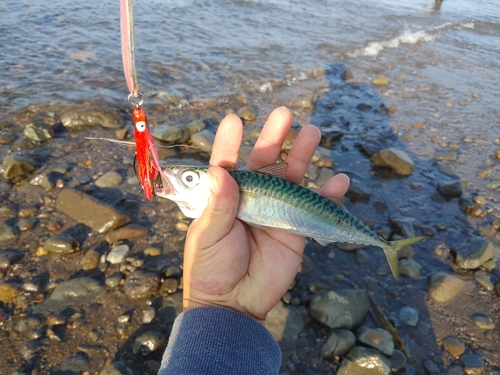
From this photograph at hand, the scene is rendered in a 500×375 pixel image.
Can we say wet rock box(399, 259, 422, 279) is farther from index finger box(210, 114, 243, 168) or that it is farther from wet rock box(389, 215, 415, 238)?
index finger box(210, 114, 243, 168)

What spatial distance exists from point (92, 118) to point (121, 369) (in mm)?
6224

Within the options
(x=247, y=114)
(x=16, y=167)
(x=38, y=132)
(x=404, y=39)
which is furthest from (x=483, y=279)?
(x=404, y=39)

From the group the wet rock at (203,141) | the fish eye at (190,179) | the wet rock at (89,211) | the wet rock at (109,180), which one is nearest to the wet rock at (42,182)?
the wet rock at (89,211)

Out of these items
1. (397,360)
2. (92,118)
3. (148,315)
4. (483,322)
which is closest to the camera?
(397,360)

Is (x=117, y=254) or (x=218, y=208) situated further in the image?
(x=117, y=254)

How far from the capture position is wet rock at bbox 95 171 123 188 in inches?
253

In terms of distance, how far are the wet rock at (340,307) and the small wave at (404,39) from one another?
1234 centimetres

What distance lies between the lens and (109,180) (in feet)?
21.2

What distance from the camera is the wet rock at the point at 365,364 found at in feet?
13.1

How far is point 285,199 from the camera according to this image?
360cm

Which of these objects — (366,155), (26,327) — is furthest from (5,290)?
(366,155)

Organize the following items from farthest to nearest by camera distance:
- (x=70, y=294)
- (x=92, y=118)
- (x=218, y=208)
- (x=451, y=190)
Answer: (x=92, y=118), (x=451, y=190), (x=70, y=294), (x=218, y=208)

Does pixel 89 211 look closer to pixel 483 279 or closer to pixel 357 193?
pixel 357 193

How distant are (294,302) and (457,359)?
2050 millimetres
